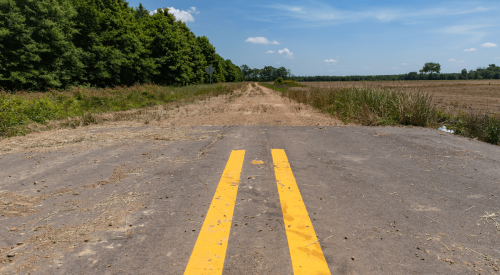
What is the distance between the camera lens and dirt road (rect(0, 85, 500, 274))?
166cm

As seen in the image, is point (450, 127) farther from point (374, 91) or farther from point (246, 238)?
point (246, 238)

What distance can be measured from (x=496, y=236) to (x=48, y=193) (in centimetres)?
432

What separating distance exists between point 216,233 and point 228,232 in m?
0.10

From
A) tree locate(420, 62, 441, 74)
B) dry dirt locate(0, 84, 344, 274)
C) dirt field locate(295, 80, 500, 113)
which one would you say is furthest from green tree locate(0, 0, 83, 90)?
tree locate(420, 62, 441, 74)

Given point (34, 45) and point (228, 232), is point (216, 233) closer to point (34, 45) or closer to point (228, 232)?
point (228, 232)

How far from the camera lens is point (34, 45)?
1396 centimetres

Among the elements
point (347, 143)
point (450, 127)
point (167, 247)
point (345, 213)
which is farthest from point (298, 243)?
point (450, 127)

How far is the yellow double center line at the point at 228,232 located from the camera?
1.61m

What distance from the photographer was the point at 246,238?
1909 millimetres

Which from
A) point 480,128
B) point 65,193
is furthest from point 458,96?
point 65,193

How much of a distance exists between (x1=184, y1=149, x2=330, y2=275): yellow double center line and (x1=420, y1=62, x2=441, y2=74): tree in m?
152

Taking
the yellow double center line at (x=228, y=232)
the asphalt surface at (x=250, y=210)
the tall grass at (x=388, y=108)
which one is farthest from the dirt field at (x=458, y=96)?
the yellow double center line at (x=228, y=232)

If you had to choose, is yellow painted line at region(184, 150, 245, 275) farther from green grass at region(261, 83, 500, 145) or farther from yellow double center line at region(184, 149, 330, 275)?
green grass at region(261, 83, 500, 145)

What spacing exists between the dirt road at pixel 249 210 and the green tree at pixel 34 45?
1330 centimetres
